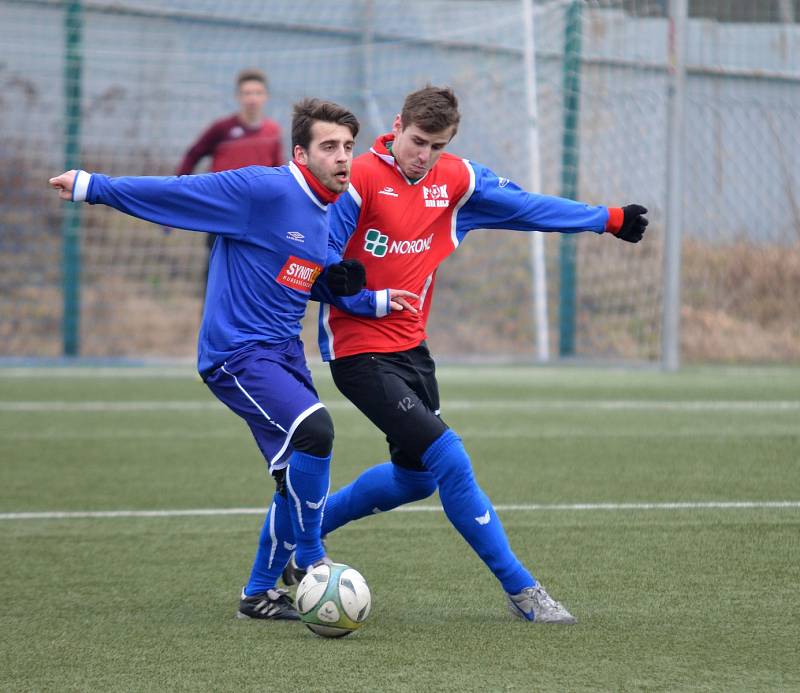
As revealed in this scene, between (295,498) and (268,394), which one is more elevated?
(268,394)

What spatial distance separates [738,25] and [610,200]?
2258mm

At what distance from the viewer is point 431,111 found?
422 centimetres

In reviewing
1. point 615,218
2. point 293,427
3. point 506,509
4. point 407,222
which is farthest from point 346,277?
point 506,509

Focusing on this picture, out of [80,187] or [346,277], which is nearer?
[80,187]

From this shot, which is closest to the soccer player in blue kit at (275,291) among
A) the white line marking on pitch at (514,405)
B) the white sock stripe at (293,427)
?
the white sock stripe at (293,427)

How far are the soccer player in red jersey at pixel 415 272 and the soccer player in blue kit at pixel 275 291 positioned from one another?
0.56 feet

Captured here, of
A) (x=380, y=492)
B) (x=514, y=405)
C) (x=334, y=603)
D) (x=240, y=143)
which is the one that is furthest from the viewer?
(x=240, y=143)

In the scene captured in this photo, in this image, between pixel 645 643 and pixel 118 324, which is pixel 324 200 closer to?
pixel 645 643

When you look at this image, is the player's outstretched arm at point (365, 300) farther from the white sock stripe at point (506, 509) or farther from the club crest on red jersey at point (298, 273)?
the white sock stripe at point (506, 509)

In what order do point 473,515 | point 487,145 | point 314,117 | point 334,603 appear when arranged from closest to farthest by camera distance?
point 334,603 < point 473,515 < point 314,117 < point 487,145

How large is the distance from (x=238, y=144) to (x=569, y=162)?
476cm

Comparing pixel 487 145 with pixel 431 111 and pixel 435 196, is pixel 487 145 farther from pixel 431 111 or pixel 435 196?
pixel 431 111

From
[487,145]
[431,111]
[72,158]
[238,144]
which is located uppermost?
[487,145]

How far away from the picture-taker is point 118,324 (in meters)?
14.4
